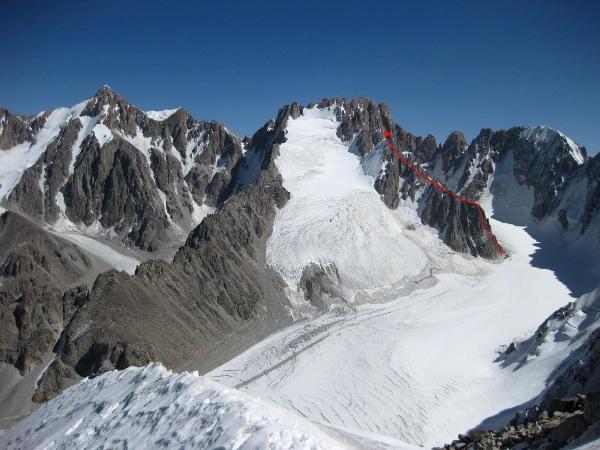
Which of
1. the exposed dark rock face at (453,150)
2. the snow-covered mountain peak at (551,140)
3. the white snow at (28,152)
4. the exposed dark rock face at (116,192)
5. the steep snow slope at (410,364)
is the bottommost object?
the steep snow slope at (410,364)

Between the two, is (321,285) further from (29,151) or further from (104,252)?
(29,151)

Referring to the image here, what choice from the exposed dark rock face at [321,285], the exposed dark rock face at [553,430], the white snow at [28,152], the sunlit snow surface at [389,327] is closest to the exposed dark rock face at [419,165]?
the sunlit snow surface at [389,327]

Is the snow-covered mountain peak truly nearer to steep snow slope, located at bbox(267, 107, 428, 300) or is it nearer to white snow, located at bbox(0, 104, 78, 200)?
steep snow slope, located at bbox(267, 107, 428, 300)

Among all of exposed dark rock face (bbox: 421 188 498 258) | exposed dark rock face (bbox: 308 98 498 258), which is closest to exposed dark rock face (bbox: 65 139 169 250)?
exposed dark rock face (bbox: 308 98 498 258)

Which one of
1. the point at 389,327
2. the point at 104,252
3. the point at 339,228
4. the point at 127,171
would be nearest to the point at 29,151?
the point at 127,171

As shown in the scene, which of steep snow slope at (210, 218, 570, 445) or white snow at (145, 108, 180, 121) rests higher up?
white snow at (145, 108, 180, 121)

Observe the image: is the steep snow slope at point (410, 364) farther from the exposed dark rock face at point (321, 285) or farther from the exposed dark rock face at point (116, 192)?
the exposed dark rock face at point (116, 192)
